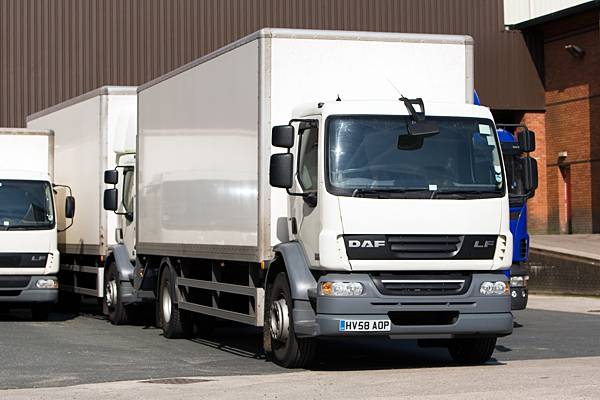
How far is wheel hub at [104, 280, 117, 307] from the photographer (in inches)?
826

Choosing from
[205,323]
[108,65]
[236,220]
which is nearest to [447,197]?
[236,220]

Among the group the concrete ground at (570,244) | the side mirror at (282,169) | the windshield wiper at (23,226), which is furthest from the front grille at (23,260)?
the concrete ground at (570,244)

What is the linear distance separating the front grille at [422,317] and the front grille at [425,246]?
1.86ft

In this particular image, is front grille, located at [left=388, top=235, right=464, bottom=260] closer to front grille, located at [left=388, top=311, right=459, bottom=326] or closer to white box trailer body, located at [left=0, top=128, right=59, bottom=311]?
front grille, located at [left=388, top=311, right=459, bottom=326]

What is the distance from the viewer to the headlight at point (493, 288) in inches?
531

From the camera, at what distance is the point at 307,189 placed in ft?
44.7

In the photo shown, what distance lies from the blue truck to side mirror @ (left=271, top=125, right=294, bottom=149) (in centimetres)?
243

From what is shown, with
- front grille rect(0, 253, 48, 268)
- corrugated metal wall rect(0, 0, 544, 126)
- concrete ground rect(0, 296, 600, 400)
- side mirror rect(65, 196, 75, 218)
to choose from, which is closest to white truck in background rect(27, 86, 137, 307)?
side mirror rect(65, 196, 75, 218)

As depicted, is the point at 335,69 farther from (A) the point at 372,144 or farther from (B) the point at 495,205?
(B) the point at 495,205

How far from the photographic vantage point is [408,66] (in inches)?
572

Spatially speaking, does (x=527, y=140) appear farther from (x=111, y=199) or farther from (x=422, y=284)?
(x=111, y=199)

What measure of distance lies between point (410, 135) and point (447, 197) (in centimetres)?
73

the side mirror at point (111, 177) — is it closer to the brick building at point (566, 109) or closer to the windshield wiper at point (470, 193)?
the windshield wiper at point (470, 193)

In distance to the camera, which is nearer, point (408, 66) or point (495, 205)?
point (495, 205)
